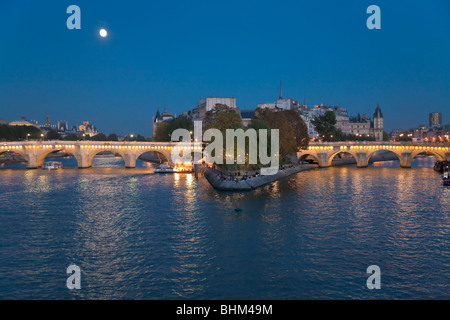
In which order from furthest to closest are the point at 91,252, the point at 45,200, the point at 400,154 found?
1. the point at 400,154
2. the point at 45,200
3. the point at 91,252

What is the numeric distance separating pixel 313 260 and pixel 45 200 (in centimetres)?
3307

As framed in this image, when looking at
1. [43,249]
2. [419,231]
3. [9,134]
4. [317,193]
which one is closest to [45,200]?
[43,249]

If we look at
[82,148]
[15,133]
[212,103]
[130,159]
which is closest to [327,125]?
[212,103]

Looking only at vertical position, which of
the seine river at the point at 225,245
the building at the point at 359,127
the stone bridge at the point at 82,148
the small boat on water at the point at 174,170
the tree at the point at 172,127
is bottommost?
the seine river at the point at 225,245

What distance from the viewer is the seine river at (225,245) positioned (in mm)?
19219

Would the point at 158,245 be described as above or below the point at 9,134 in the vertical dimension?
below

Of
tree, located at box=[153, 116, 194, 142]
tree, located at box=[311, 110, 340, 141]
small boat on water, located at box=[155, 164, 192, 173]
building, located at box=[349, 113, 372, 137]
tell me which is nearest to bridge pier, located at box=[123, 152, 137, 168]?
small boat on water, located at box=[155, 164, 192, 173]

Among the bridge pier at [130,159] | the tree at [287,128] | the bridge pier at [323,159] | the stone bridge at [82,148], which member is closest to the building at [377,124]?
the bridge pier at [323,159]

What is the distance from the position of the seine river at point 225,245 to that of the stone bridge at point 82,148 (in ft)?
142

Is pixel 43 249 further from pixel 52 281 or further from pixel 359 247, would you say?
pixel 359 247

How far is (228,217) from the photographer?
34781 millimetres

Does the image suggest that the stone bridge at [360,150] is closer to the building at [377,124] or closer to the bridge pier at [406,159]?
the bridge pier at [406,159]

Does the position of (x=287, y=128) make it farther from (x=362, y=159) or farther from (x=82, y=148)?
(x=82, y=148)
